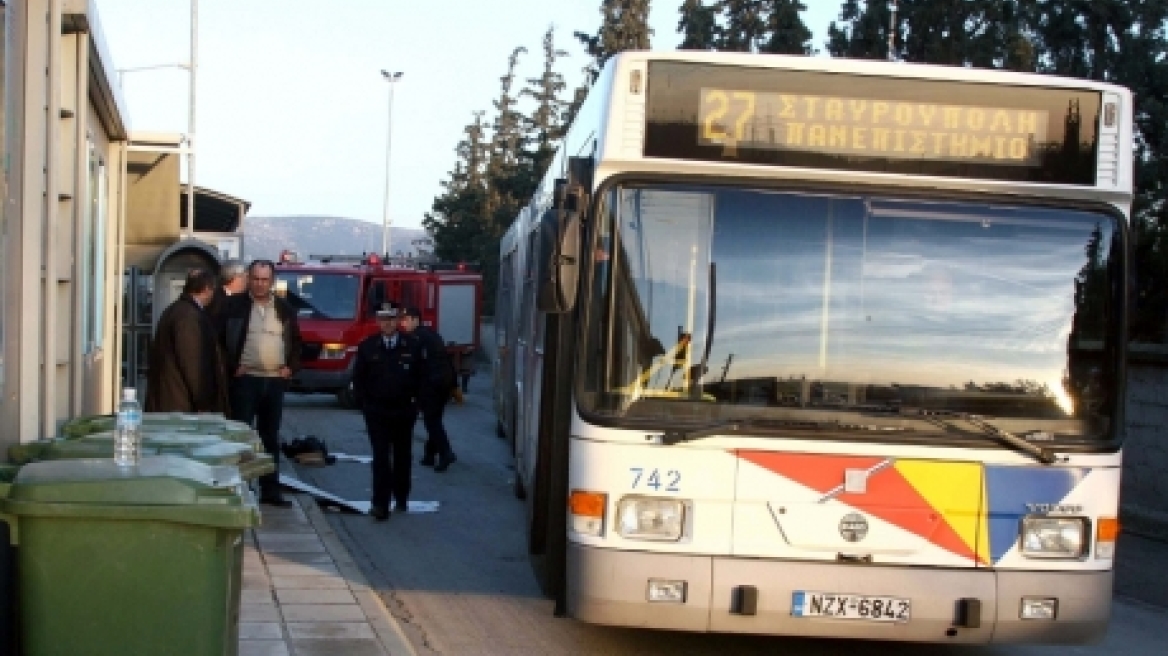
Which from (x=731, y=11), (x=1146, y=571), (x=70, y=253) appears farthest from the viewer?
(x=731, y=11)

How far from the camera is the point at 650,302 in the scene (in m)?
7.00

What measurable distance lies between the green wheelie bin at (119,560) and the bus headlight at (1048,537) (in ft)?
12.2

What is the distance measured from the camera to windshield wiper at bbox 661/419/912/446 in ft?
22.4

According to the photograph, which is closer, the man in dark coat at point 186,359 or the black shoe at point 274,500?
the man in dark coat at point 186,359

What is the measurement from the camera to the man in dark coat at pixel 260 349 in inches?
461

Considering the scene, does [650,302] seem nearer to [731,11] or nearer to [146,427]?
[146,427]

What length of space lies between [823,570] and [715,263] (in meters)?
1.52

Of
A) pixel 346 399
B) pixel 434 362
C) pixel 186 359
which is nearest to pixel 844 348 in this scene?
pixel 186 359

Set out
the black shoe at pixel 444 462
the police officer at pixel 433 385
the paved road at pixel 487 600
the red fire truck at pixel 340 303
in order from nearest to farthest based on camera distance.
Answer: the paved road at pixel 487 600, the police officer at pixel 433 385, the black shoe at pixel 444 462, the red fire truck at pixel 340 303

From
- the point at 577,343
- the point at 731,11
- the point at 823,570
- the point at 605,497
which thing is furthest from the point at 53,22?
the point at 731,11

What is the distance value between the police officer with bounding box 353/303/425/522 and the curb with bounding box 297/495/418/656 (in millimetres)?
624

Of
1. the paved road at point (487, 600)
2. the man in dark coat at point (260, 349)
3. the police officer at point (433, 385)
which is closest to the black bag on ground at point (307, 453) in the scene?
the paved road at point (487, 600)

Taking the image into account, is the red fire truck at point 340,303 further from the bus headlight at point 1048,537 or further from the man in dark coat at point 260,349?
the bus headlight at point 1048,537

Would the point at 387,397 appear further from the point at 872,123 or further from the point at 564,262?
the point at 872,123
